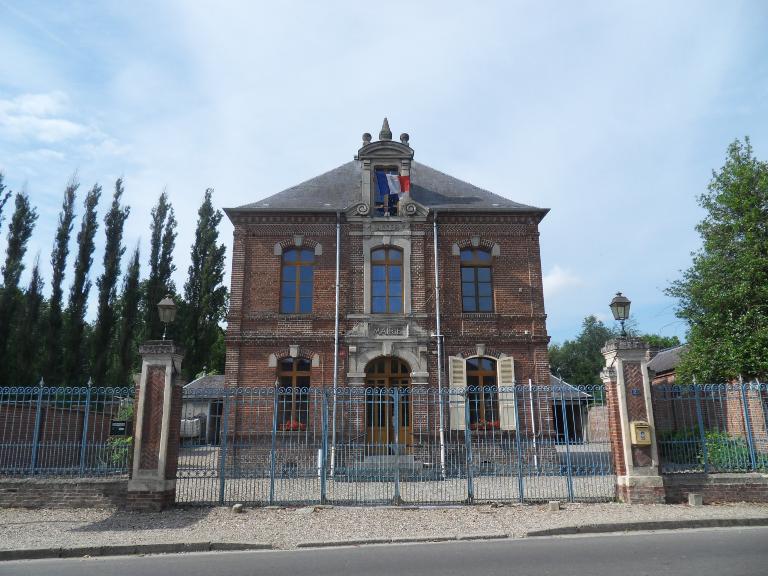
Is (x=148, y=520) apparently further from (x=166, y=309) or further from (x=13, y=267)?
(x=13, y=267)

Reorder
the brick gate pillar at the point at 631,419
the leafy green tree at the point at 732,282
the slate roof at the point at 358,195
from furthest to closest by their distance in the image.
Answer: the slate roof at the point at 358,195 < the leafy green tree at the point at 732,282 < the brick gate pillar at the point at 631,419

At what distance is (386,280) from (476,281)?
300cm

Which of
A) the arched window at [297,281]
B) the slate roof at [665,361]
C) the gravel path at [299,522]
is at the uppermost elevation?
the arched window at [297,281]

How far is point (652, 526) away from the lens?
876 centimetres

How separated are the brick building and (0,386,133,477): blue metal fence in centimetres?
591

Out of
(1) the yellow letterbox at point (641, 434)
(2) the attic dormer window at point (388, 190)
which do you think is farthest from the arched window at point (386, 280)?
(1) the yellow letterbox at point (641, 434)

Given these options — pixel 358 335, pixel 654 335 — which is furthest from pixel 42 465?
pixel 654 335

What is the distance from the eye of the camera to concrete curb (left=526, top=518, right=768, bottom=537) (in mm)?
8492

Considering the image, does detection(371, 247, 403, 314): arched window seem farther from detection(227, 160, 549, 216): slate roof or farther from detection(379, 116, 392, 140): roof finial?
detection(379, 116, 392, 140): roof finial

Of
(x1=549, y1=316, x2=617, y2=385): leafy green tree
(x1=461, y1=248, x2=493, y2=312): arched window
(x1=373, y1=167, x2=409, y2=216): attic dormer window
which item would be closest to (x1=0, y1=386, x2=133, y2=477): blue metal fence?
(x1=373, y1=167, x2=409, y2=216): attic dormer window

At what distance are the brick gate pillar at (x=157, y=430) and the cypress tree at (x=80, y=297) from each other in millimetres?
13956

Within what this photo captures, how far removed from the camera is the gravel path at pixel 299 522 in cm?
815

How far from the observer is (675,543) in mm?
7586

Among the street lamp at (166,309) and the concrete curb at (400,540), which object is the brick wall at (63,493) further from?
the concrete curb at (400,540)
